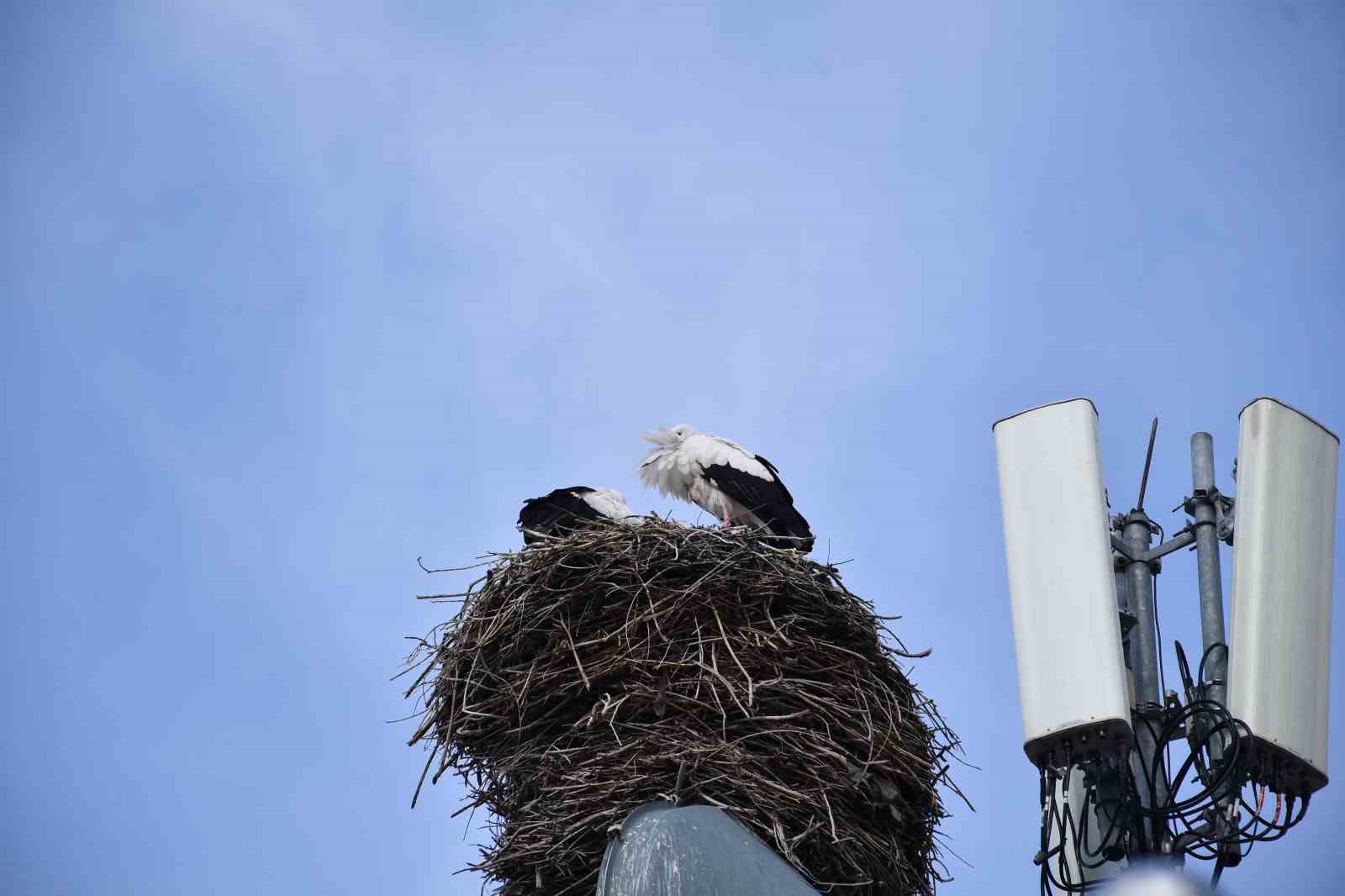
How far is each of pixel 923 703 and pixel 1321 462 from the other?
2.74 m

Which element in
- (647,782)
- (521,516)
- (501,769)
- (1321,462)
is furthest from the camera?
(521,516)

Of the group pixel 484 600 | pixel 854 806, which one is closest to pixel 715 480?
pixel 484 600

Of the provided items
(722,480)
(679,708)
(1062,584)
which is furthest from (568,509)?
(1062,584)

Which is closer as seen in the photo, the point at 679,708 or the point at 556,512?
the point at 679,708

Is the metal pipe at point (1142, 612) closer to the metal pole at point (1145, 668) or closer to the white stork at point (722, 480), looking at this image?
the metal pole at point (1145, 668)

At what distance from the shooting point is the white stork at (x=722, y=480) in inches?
382

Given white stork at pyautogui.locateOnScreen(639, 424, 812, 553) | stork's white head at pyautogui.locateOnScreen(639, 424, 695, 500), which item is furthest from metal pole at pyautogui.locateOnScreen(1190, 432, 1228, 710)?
stork's white head at pyautogui.locateOnScreen(639, 424, 695, 500)

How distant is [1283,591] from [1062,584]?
0.79m

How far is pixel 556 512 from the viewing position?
30.4ft

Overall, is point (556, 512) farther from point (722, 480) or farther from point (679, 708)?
point (679, 708)

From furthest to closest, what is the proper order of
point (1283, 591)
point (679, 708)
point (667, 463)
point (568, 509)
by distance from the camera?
point (667, 463) < point (568, 509) < point (679, 708) < point (1283, 591)

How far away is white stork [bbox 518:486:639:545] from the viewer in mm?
9062

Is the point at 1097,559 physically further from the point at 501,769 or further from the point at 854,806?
the point at 501,769

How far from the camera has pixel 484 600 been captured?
7.69 m
